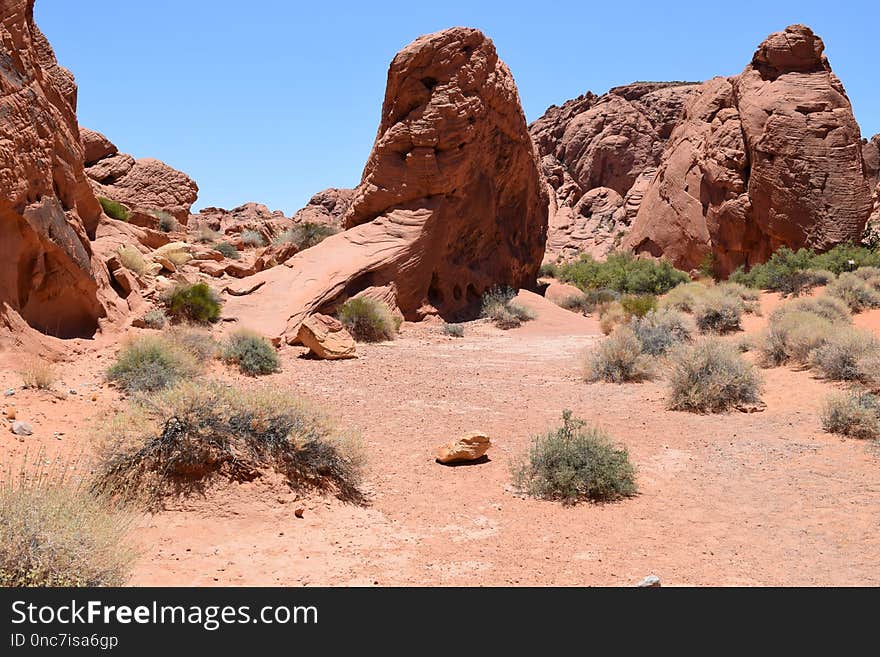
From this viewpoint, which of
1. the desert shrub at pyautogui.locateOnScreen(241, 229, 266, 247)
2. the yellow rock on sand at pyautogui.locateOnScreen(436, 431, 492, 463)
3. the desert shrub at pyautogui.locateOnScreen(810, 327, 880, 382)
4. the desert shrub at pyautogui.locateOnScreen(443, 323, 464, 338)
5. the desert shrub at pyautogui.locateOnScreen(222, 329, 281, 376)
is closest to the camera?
the yellow rock on sand at pyautogui.locateOnScreen(436, 431, 492, 463)

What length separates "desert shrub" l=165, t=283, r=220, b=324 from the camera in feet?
42.8

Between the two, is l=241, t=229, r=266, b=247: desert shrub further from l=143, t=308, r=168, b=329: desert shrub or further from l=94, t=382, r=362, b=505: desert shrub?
l=94, t=382, r=362, b=505: desert shrub

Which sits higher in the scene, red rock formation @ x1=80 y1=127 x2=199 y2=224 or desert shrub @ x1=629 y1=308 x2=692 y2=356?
red rock formation @ x1=80 y1=127 x2=199 y2=224

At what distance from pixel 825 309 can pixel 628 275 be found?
12.7 meters

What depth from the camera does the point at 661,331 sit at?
13578 mm

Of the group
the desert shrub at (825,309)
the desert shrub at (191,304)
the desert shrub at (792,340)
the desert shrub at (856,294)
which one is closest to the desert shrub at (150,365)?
the desert shrub at (191,304)

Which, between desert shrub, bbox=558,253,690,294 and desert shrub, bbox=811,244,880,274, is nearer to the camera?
desert shrub, bbox=811,244,880,274

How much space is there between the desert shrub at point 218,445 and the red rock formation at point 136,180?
727 inches

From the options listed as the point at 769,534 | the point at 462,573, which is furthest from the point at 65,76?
the point at 769,534

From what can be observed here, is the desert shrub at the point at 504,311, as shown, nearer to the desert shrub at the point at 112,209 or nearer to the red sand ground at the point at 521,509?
the red sand ground at the point at 521,509

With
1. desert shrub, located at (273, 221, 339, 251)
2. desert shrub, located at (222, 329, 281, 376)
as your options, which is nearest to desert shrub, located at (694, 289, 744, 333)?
desert shrub, located at (222, 329, 281, 376)

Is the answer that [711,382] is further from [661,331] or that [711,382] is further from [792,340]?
[661,331]

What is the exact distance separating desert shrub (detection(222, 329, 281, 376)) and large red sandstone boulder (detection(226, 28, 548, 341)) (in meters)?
4.38

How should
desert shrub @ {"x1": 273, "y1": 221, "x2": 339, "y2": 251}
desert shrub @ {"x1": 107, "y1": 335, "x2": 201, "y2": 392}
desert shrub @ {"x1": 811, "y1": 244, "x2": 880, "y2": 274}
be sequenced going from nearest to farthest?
desert shrub @ {"x1": 107, "y1": 335, "x2": 201, "y2": 392} < desert shrub @ {"x1": 811, "y1": 244, "x2": 880, "y2": 274} < desert shrub @ {"x1": 273, "y1": 221, "x2": 339, "y2": 251}
